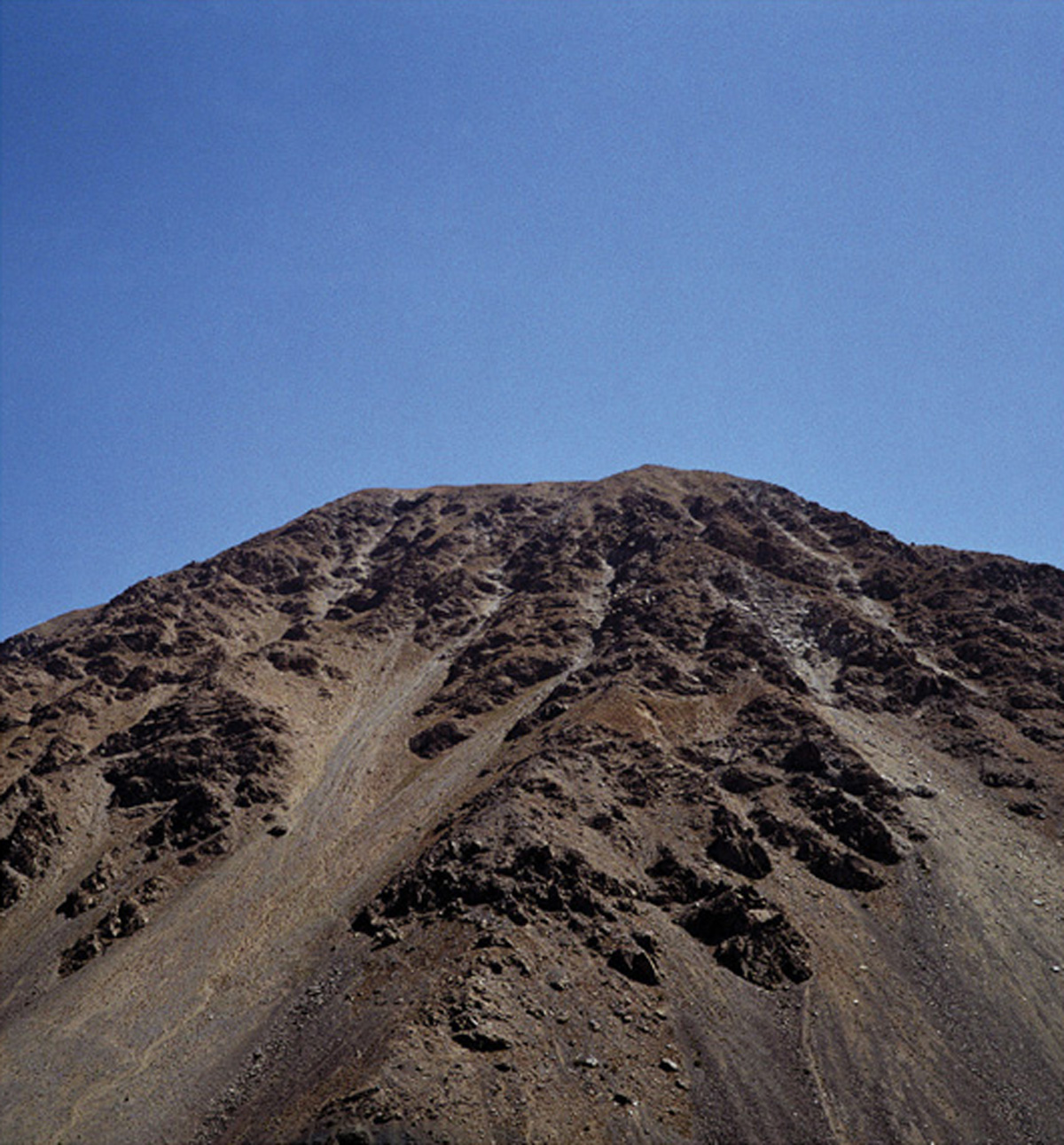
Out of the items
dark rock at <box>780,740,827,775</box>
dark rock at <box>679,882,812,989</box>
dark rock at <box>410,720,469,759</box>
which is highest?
dark rock at <box>780,740,827,775</box>

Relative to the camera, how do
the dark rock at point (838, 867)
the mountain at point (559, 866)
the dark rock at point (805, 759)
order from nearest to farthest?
the mountain at point (559, 866)
the dark rock at point (838, 867)
the dark rock at point (805, 759)

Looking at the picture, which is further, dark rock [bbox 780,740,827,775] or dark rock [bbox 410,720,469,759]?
dark rock [bbox 410,720,469,759]

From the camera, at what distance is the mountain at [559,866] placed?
39.6m

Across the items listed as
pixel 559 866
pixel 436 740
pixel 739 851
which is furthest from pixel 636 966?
pixel 436 740

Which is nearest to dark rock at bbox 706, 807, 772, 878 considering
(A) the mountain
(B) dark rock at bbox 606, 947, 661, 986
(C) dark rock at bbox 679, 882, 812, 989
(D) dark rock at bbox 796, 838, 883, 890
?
(A) the mountain

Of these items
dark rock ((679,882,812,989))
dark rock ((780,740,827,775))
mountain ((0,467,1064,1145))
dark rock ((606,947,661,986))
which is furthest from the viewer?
dark rock ((780,740,827,775))

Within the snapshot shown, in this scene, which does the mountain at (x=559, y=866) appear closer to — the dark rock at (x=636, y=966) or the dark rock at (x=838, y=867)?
the dark rock at (x=636, y=966)

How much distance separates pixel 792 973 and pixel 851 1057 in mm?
6960

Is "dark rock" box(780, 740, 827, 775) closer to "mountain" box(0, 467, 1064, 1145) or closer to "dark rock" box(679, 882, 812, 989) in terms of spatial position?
"mountain" box(0, 467, 1064, 1145)

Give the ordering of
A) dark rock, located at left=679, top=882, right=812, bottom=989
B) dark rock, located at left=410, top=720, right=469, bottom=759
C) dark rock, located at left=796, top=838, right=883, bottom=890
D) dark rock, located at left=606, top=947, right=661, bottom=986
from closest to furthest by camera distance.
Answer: dark rock, located at left=606, top=947, right=661, bottom=986, dark rock, located at left=679, top=882, right=812, bottom=989, dark rock, located at left=796, top=838, right=883, bottom=890, dark rock, located at left=410, top=720, right=469, bottom=759

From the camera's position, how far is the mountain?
39562 mm

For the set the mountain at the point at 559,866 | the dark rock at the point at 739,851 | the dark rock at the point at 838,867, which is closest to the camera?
the mountain at the point at 559,866

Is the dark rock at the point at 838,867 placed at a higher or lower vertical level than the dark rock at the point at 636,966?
higher

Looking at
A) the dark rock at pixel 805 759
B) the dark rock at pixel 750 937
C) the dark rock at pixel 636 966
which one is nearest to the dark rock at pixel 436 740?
the dark rock at pixel 805 759
